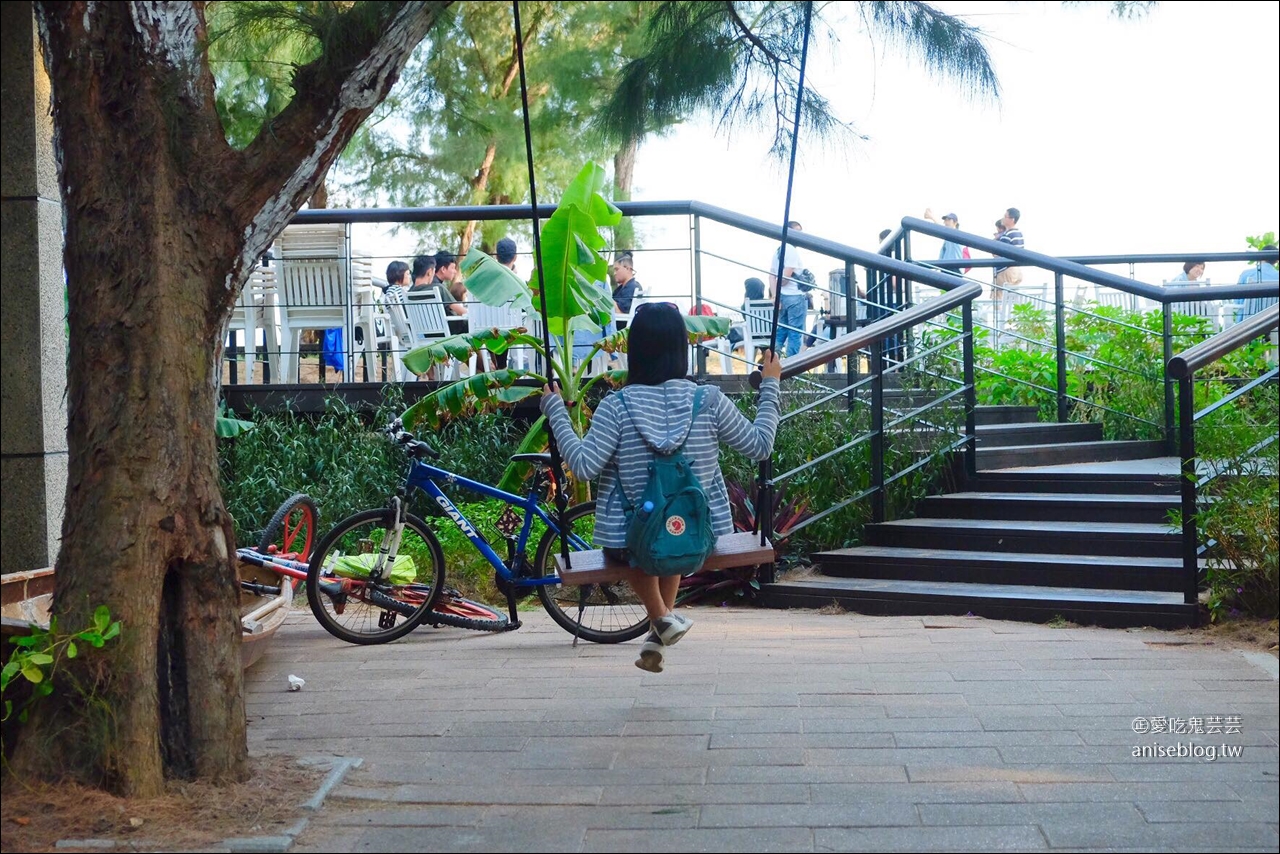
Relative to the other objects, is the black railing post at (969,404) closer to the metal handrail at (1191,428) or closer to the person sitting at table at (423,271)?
the metal handrail at (1191,428)

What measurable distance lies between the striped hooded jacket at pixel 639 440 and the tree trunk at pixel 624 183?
50.6 inches

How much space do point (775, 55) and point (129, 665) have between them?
11.7 feet

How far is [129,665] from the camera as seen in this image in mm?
4188

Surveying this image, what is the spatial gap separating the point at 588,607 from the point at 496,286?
2481mm

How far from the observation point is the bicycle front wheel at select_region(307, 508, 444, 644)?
22.8 ft

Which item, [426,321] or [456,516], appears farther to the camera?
[426,321]

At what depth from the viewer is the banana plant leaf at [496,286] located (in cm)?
856

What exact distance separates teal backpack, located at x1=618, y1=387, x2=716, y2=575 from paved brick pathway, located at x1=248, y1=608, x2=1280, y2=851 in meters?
0.62

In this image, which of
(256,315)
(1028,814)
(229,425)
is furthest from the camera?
(256,315)

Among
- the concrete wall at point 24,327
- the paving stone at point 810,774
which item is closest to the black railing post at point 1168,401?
the paving stone at point 810,774

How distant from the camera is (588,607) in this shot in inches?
283

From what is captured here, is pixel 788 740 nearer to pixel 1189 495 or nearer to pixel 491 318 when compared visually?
pixel 1189 495

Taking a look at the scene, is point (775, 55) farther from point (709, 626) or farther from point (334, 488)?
point (334, 488)

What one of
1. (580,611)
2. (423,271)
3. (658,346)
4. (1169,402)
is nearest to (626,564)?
(658,346)
